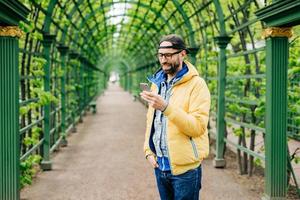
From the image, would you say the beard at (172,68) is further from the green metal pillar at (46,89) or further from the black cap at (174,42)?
the green metal pillar at (46,89)

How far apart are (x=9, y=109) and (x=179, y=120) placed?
2.74 meters

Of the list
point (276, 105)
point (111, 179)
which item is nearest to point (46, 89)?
point (111, 179)

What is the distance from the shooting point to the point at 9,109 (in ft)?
16.0

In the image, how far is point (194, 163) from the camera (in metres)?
2.95

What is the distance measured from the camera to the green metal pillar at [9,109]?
15.6 ft

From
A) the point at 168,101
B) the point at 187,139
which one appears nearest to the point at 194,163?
the point at 187,139

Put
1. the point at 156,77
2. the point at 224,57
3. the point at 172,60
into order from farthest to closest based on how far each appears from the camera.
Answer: the point at 224,57 < the point at 156,77 < the point at 172,60

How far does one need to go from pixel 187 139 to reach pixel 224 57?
5.47m

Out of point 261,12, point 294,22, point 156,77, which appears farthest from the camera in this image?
point 261,12

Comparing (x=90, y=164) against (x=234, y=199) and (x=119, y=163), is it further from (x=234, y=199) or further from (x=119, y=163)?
(x=234, y=199)

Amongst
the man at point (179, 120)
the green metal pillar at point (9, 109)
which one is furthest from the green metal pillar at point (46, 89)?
the man at point (179, 120)

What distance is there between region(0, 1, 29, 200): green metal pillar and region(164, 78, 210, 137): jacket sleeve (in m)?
2.59

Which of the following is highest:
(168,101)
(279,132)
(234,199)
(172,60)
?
(172,60)

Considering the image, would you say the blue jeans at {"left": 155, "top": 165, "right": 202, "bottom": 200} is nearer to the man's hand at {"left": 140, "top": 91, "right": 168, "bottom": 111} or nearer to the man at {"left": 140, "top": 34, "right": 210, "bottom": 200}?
the man at {"left": 140, "top": 34, "right": 210, "bottom": 200}
